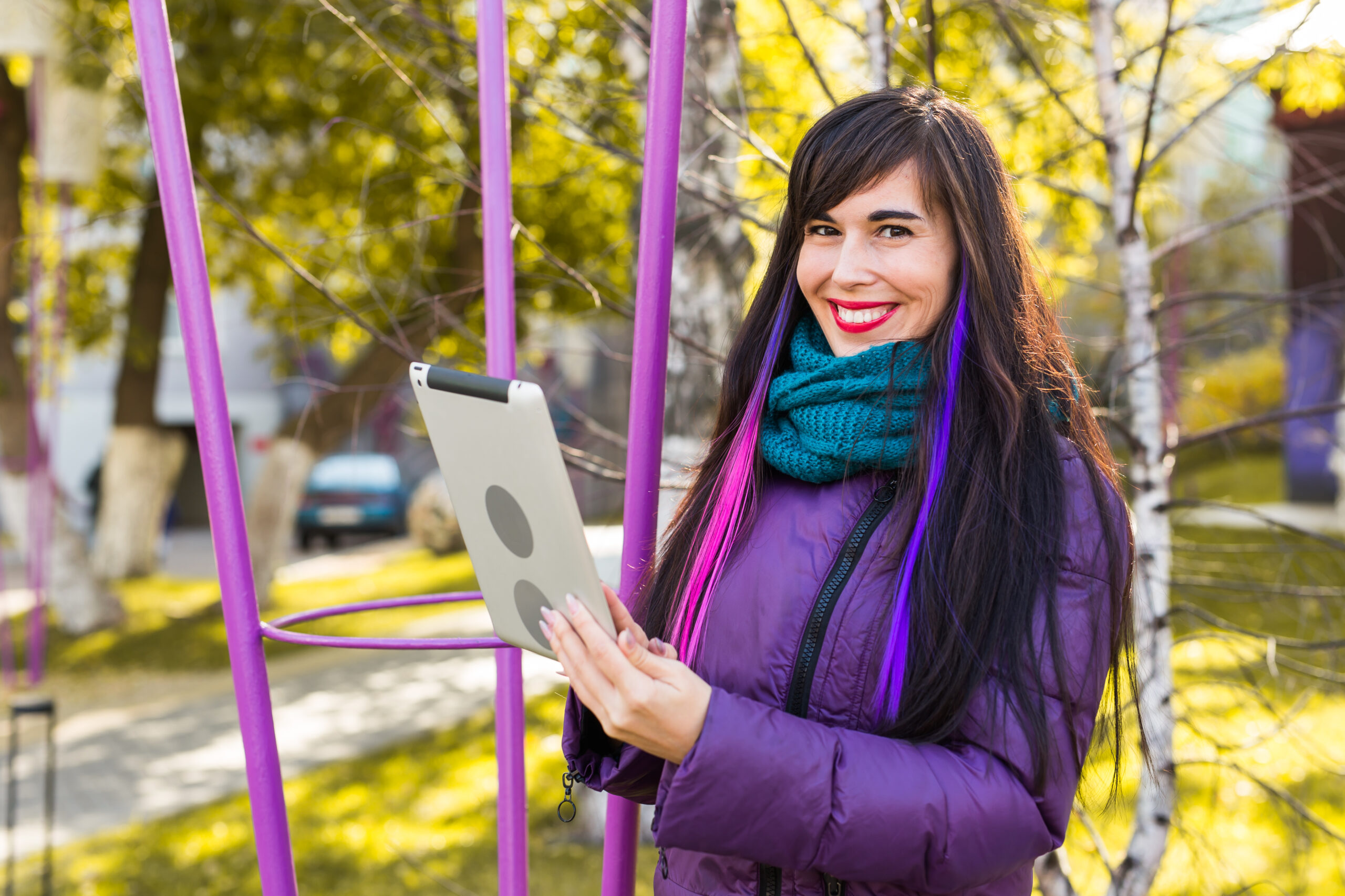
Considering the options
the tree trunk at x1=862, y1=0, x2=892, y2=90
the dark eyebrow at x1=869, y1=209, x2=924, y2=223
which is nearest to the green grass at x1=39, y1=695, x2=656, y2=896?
the tree trunk at x1=862, y1=0, x2=892, y2=90

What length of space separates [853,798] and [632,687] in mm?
228

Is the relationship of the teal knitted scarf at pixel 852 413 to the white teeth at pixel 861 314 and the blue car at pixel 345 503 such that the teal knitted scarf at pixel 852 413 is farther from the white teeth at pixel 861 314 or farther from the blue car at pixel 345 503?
the blue car at pixel 345 503

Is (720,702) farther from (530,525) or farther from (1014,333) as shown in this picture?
(1014,333)

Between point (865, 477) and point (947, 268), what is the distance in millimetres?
254

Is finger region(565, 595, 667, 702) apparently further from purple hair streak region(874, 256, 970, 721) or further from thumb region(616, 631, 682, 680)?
purple hair streak region(874, 256, 970, 721)

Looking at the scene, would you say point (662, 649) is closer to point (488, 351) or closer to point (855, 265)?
point (855, 265)

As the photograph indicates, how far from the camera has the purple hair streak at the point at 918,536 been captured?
1.16m

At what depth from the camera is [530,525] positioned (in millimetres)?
1101

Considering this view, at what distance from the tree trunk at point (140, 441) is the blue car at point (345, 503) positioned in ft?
16.3

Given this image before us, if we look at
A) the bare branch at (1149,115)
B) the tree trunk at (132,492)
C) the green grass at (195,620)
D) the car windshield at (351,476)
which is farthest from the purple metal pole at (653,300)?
the car windshield at (351,476)

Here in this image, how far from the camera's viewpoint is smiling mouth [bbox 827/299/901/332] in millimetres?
1303

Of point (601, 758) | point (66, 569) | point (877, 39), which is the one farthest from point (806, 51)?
point (66, 569)

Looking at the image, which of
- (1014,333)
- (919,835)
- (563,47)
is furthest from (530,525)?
(563,47)

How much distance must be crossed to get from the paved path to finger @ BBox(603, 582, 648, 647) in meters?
2.39
